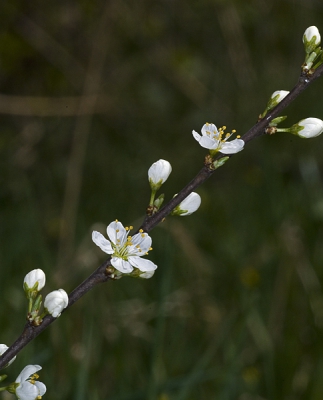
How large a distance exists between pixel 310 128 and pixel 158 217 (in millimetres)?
468

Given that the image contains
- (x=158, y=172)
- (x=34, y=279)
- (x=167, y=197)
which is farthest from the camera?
(x=167, y=197)

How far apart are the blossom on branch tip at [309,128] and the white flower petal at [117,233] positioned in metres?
0.53

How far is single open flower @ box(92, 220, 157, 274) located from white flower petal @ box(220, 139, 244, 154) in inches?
10.7

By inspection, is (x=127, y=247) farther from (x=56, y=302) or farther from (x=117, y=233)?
(x=56, y=302)


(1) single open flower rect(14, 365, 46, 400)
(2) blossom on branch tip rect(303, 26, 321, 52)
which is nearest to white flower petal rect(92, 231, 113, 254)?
(1) single open flower rect(14, 365, 46, 400)

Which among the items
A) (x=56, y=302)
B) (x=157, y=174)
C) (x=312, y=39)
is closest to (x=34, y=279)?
(x=56, y=302)

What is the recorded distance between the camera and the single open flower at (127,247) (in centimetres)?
133

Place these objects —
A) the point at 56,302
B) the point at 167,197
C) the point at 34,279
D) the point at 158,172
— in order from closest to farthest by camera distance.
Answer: the point at 56,302 → the point at 34,279 → the point at 158,172 → the point at 167,197

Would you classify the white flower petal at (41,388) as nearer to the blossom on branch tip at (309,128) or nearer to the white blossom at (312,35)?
the blossom on branch tip at (309,128)

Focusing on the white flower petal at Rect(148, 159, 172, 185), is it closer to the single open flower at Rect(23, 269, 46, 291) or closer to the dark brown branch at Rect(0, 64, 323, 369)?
the dark brown branch at Rect(0, 64, 323, 369)

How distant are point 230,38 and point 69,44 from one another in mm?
1526

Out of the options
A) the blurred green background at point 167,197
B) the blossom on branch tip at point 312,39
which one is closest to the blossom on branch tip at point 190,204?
the blossom on branch tip at point 312,39

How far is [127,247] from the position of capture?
1432 millimetres

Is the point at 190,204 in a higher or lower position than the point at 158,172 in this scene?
lower
